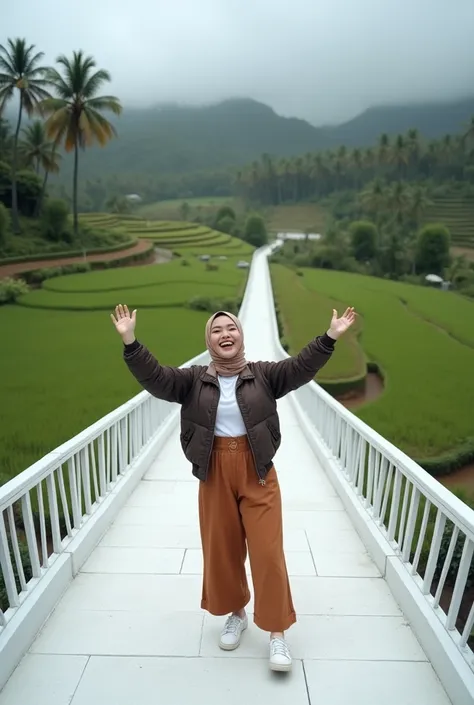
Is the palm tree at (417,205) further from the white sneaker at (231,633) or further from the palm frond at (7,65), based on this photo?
the white sneaker at (231,633)

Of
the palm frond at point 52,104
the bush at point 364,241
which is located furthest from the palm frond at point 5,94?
the bush at point 364,241

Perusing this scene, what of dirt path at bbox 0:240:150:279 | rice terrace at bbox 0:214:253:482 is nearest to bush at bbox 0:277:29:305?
rice terrace at bbox 0:214:253:482

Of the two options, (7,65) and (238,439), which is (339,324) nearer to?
(238,439)

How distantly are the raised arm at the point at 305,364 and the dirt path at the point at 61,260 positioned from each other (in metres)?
17.9

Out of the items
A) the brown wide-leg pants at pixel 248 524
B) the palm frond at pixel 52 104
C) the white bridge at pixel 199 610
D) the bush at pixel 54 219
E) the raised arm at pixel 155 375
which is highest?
the palm frond at pixel 52 104

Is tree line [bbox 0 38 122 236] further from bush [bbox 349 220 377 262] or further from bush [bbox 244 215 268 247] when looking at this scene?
bush [bbox 244 215 268 247]

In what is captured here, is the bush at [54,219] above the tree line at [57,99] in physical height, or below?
below

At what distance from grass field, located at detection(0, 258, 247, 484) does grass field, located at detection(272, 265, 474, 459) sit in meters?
3.31

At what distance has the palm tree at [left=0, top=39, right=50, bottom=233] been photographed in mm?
23766

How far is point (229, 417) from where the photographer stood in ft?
7.00

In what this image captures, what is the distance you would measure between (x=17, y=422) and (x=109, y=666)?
5491mm

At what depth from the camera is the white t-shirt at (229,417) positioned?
2129 mm

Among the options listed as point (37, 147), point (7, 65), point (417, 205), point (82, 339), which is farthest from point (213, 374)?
point (417, 205)

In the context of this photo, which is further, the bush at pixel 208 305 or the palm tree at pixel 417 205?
the palm tree at pixel 417 205
